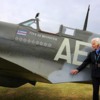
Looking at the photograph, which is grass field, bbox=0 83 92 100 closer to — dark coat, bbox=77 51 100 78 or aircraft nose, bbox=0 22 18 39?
aircraft nose, bbox=0 22 18 39

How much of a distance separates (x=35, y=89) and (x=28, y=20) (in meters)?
4.40

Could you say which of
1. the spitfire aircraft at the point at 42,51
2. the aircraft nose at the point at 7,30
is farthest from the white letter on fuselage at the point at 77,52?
the aircraft nose at the point at 7,30

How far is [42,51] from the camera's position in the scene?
7.31 m

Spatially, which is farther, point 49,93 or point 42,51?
point 49,93

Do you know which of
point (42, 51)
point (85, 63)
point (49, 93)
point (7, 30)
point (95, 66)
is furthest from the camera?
point (49, 93)

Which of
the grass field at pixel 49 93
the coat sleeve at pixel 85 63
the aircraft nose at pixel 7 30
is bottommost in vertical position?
the grass field at pixel 49 93

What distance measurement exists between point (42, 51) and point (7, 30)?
106cm

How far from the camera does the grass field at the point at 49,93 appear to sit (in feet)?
32.1

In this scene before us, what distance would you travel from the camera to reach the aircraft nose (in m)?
7.35

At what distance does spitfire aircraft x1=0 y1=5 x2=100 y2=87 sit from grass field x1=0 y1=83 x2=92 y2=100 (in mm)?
2468

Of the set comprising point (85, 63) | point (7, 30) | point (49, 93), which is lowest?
point (49, 93)

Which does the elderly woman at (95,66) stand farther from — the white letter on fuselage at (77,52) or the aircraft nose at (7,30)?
the aircraft nose at (7,30)

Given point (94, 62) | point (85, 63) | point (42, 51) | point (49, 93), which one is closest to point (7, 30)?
point (42, 51)

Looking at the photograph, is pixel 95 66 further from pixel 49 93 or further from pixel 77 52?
pixel 49 93
